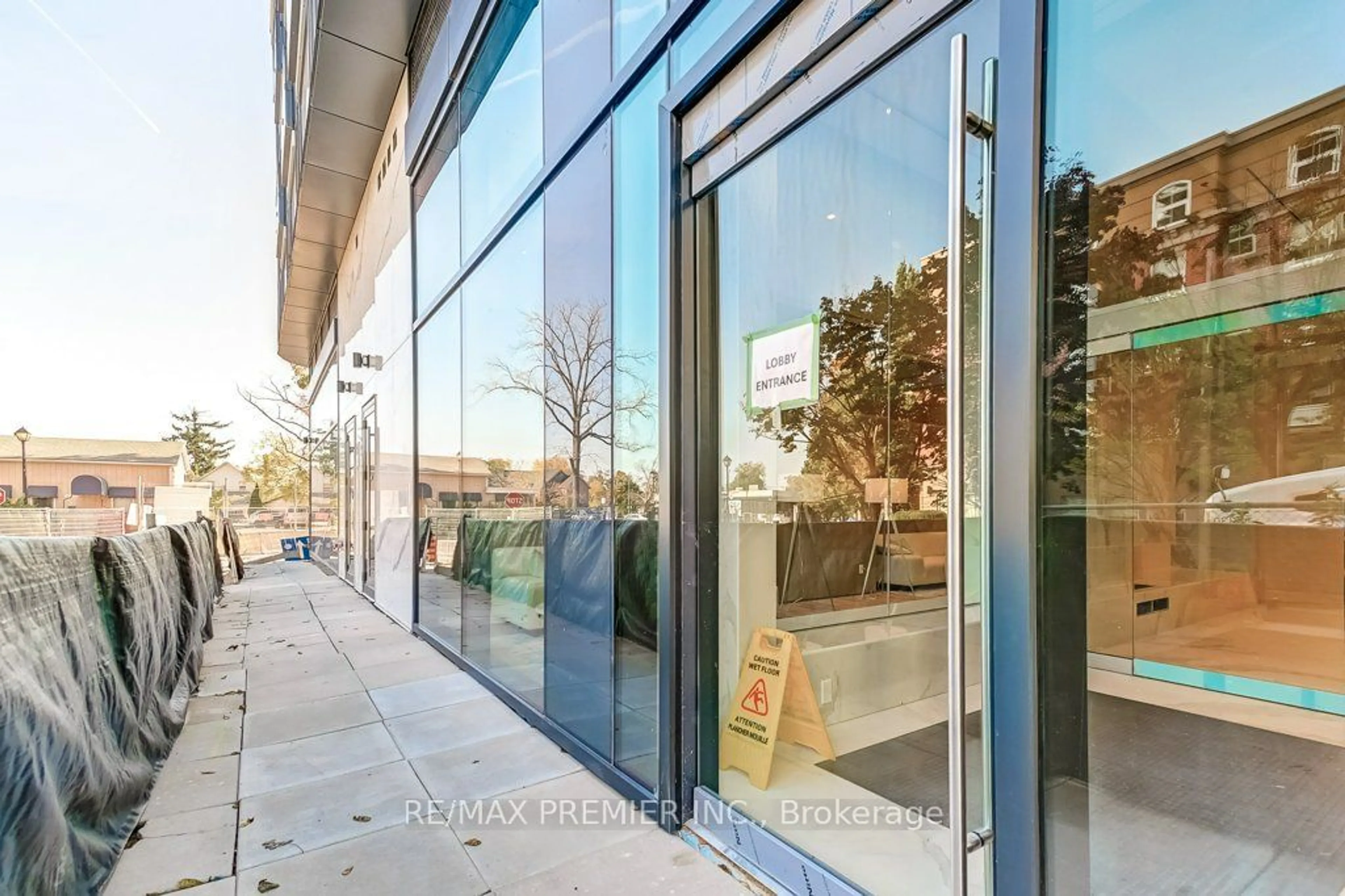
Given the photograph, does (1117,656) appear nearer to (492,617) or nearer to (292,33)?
(492,617)

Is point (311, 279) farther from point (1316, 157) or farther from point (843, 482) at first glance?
point (1316, 157)

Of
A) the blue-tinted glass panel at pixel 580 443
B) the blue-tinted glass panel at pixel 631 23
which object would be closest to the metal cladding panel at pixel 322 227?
the blue-tinted glass panel at pixel 580 443

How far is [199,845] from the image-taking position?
2.37m

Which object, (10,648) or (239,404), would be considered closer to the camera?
(10,648)

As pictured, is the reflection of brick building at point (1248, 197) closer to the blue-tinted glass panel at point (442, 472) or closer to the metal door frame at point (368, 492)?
the blue-tinted glass panel at point (442, 472)

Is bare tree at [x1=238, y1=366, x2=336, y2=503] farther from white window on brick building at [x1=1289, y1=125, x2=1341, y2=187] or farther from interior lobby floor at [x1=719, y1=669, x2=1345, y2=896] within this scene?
white window on brick building at [x1=1289, y1=125, x2=1341, y2=187]

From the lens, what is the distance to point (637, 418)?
2885mm

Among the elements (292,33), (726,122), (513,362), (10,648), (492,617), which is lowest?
(492,617)

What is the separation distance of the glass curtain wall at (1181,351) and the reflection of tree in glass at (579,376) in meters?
1.74

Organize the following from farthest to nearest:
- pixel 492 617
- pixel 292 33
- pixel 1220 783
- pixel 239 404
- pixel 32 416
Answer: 1. pixel 32 416
2. pixel 239 404
3. pixel 292 33
4. pixel 492 617
5. pixel 1220 783

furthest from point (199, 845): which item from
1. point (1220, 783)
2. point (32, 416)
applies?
point (32, 416)

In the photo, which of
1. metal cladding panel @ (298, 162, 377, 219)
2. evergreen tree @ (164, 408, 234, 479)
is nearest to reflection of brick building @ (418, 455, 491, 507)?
metal cladding panel @ (298, 162, 377, 219)

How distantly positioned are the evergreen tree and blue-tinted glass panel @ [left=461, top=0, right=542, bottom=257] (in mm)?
59005

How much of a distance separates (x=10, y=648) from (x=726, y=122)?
285cm
